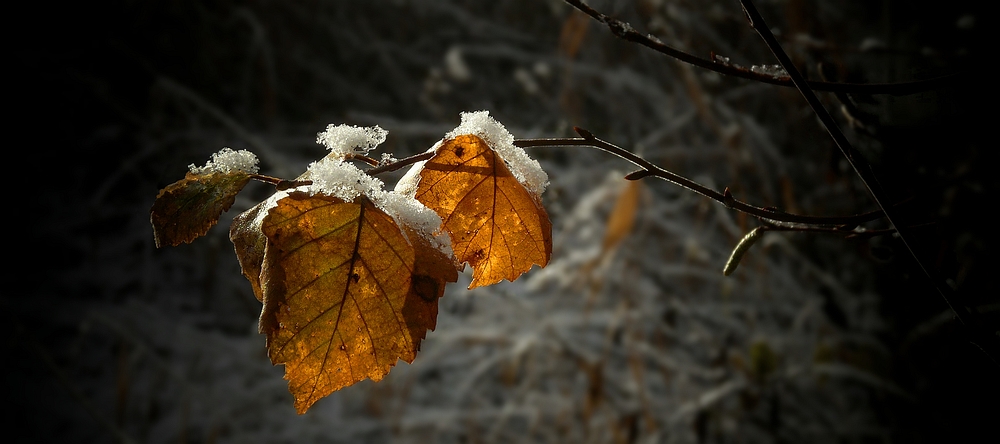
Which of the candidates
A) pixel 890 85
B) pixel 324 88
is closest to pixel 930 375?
pixel 890 85

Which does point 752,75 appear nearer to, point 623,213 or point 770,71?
point 770,71

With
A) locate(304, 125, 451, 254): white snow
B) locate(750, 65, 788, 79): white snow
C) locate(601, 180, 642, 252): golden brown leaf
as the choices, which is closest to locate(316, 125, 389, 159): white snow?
locate(304, 125, 451, 254): white snow

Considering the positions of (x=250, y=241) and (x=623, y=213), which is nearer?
(x=250, y=241)

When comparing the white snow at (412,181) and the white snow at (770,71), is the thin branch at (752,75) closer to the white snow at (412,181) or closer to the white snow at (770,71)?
the white snow at (770,71)

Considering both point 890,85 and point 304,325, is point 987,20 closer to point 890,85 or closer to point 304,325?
point 890,85

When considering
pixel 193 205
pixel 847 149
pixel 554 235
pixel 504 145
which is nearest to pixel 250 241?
pixel 193 205

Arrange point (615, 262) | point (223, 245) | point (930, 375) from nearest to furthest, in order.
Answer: point (930, 375), point (615, 262), point (223, 245)

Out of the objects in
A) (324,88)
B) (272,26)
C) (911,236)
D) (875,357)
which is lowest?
(911,236)
